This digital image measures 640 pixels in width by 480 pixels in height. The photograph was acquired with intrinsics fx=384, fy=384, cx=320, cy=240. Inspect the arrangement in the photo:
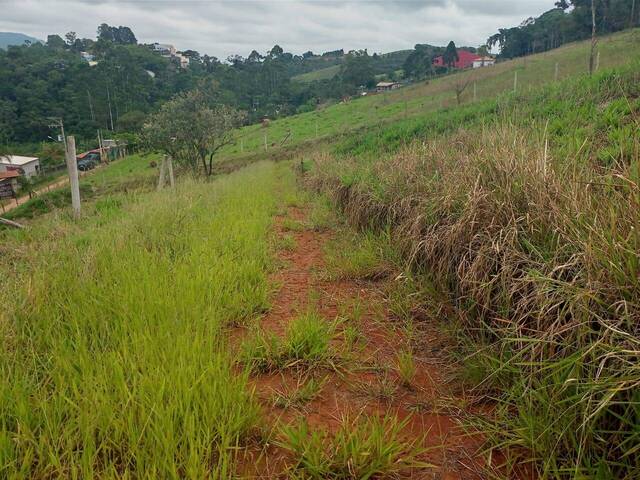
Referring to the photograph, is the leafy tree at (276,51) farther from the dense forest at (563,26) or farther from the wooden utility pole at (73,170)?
the wooden utility pole at (73,170)

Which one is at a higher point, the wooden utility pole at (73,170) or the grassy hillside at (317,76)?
the grassy hillside at (317,76)

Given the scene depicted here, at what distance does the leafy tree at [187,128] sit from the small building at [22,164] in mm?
25391

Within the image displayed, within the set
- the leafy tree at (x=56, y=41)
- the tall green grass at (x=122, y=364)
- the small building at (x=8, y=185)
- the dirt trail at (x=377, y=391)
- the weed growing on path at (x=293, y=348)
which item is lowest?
the dirt trail at (x=377, y=391)

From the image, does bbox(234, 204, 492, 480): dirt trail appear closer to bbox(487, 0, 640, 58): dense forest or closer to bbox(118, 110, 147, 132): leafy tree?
bbox(487, 0, 640, 58): dense forest

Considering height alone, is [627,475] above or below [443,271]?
below

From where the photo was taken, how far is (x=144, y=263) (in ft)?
10.2

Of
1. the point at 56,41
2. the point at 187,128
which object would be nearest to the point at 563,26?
the point at 187,128

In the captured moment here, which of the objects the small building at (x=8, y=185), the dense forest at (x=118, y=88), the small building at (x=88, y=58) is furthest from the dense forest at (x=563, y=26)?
the small building at (x=88, y=58)

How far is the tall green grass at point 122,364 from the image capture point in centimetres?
143

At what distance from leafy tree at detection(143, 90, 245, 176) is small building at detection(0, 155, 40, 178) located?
2539cm

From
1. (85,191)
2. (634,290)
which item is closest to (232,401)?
(634,290)

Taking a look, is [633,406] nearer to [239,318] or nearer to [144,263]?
[239,318]

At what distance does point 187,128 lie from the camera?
19016 mm

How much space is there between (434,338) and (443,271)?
554mm
